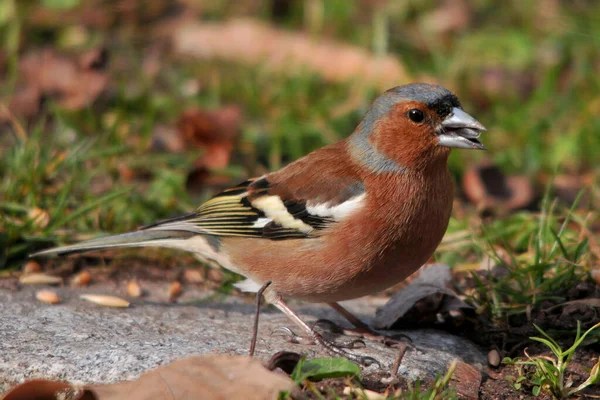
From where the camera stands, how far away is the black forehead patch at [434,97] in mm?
3760

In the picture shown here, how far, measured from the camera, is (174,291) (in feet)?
14.2

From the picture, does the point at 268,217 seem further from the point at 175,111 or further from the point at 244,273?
the point at 175,111

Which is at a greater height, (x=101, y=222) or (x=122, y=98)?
(x=122, y=98)

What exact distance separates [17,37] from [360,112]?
9.35 ft

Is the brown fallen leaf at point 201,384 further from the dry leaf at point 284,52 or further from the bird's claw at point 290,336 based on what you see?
the dry leaf at point 284,52

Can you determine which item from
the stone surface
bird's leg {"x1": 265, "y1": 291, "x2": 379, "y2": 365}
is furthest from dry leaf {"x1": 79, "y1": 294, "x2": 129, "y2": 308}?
bird's leg {"x1": 265, "y1": 291, "x2": 379, "y2": 365}

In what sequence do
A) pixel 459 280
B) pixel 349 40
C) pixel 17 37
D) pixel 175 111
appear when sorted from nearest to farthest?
pixel 459 280
pixel 175 111
pixel 17 37
pixel 349 40

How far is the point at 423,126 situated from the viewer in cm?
376

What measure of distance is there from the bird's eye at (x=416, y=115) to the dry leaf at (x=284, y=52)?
293cm

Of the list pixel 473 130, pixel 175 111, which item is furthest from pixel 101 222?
pixel 473 130

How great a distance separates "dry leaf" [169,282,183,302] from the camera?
4.31 metres

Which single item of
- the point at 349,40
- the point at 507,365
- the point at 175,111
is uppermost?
the point at 349,40


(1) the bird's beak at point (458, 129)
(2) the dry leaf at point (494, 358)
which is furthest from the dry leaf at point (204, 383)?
(1) the bird's beak at point (458, 129)

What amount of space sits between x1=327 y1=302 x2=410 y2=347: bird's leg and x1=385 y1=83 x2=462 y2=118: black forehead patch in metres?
1.03
